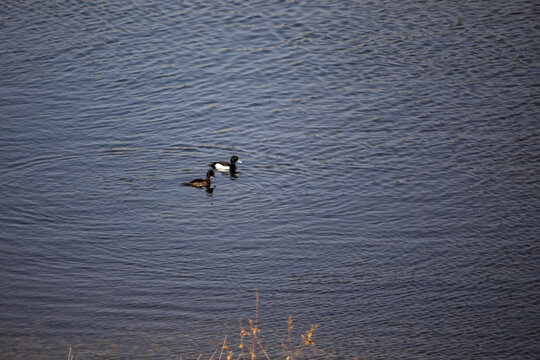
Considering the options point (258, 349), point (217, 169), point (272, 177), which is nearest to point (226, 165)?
point (217, 169)

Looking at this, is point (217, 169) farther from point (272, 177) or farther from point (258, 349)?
point (258, 349)

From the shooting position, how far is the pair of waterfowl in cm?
1761

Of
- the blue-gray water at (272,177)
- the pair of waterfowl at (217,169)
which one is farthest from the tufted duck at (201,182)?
the blue-gray water at (272,177)

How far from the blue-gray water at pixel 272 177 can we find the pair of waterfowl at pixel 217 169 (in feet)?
0.93

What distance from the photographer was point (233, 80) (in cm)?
2333

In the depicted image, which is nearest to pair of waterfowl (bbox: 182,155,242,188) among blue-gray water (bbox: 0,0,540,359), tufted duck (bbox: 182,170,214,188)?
tufted duck (bbox: 182,170,214,188)

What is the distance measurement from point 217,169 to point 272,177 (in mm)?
1480

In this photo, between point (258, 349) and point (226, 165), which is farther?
point (226, 165)

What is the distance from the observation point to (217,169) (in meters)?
18.2

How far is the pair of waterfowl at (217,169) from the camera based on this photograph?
17.6 m

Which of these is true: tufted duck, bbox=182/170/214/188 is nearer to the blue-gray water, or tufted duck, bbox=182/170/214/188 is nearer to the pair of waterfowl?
the pair of waterfowl

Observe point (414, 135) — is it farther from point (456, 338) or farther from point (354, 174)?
point (456, 338)

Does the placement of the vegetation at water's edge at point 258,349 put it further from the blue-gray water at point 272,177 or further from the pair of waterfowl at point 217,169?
the pair of waterfowl at point 217,169

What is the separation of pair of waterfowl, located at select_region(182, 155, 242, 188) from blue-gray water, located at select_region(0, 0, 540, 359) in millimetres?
284
